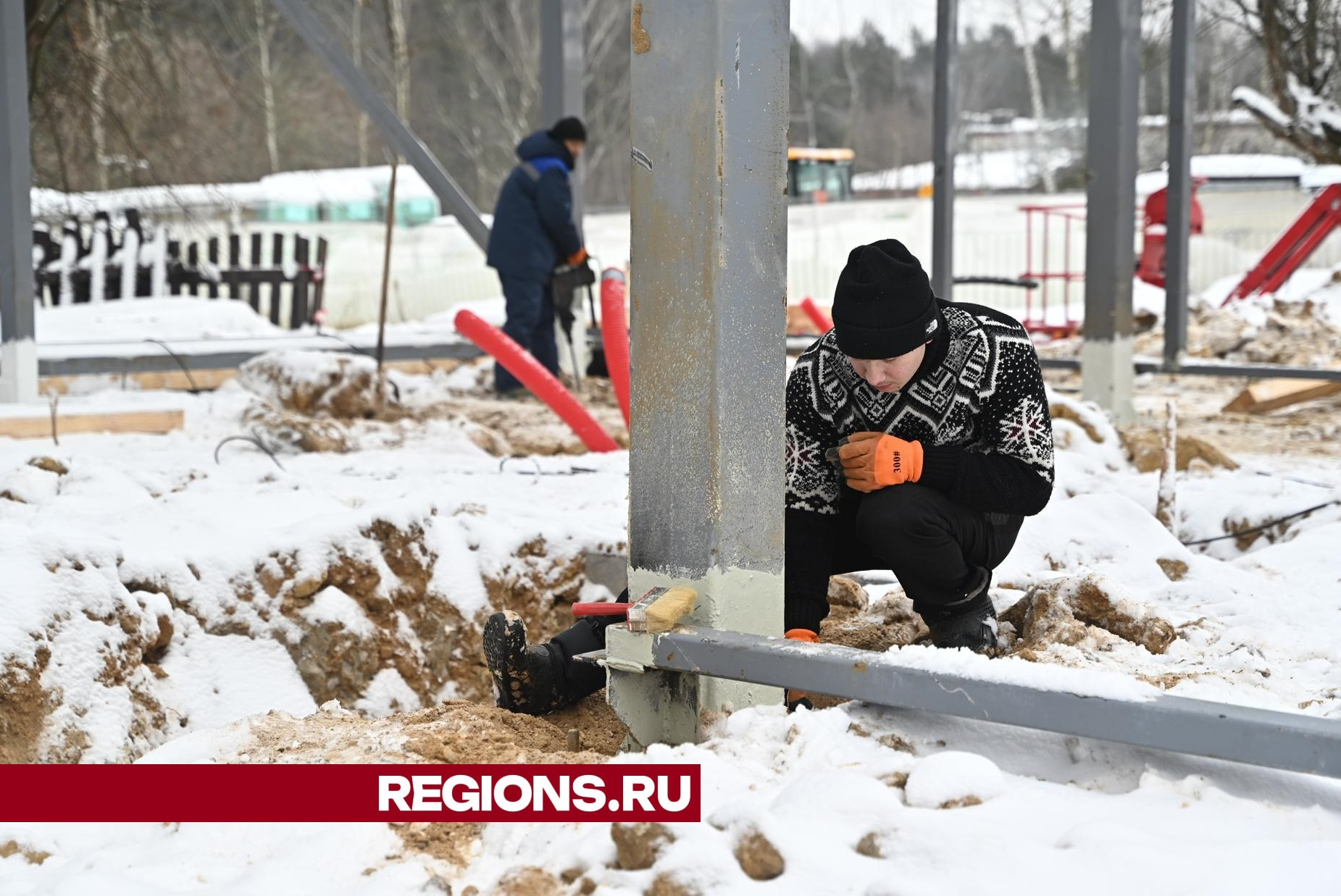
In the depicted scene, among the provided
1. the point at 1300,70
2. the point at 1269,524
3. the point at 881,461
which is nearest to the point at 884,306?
the point at 881,461

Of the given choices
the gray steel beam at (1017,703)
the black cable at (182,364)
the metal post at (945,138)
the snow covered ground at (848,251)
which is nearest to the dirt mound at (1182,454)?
the metal post at (945,138)

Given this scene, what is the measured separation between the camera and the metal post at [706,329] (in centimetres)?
218

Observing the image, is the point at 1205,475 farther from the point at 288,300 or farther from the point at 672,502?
the point at 288,300

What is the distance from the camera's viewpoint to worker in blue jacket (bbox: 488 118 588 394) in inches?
296

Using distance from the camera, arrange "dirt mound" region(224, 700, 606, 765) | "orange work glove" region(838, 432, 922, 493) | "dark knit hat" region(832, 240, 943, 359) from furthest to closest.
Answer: "orange work glove" region(838, 432, 922, 493) < "dark knit hat" region(832, 240, 943, 359) < "dirt mound" region(224, 700, 606, 765)

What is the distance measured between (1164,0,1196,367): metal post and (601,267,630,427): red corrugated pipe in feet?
12.8

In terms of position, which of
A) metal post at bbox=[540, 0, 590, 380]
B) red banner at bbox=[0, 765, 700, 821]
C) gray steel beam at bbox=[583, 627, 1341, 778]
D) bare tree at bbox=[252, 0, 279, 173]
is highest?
bare tree at bbox=[252, 0, 279, 173]

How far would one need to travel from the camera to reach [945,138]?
7.95 meters

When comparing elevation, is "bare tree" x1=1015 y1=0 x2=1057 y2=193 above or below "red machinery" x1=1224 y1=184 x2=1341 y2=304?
above

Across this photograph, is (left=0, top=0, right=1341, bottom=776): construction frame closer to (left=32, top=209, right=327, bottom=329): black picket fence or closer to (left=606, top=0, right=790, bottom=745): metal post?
(left=606, top=0, right=790, bottom=745): metal post

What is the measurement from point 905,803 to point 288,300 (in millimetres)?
15225

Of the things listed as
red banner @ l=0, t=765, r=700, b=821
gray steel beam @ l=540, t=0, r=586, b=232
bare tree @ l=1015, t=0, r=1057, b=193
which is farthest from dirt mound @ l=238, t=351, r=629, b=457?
bare tree @ l=1015, t=0, r=1057, b=193

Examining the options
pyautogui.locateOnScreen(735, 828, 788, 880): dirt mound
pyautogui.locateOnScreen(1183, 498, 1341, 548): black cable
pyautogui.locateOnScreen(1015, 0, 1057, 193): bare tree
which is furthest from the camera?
pyautogui.locateOnScreen(1015, 0, 1057, 193): bare tree

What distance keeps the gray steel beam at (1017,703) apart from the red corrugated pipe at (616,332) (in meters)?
3.44
